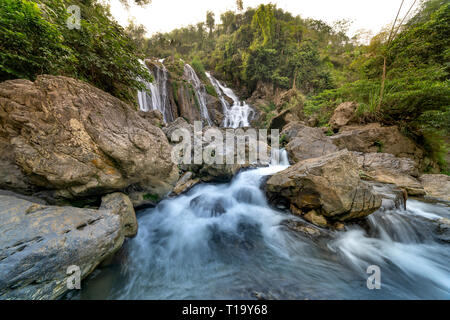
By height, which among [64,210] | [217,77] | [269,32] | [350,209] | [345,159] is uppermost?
[269,32]

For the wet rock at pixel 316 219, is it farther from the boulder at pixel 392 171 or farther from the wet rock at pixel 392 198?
the boulder at pixel 392 171

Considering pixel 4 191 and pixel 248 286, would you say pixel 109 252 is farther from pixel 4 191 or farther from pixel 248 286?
pixel 248 286

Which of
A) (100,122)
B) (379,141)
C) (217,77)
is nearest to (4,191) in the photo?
(100,122)

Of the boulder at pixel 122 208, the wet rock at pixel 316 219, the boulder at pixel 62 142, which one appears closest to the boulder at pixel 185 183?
the boulder at pixel 122 208

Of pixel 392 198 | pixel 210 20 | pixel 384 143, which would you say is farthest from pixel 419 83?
pixel 210 20

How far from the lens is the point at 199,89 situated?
1689 centimetres

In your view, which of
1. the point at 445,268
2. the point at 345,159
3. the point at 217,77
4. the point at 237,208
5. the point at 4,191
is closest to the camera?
the point at 4,191

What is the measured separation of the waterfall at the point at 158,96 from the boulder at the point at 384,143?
12.3 meters

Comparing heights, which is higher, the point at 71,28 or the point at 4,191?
the point at 71,28

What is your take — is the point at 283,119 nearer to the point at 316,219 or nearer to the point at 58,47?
the point at 316,219

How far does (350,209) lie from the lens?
9.46 feet

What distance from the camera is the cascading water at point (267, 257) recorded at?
1.97 m

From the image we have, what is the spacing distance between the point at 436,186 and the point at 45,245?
28.5ft

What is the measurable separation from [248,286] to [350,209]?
234cm
